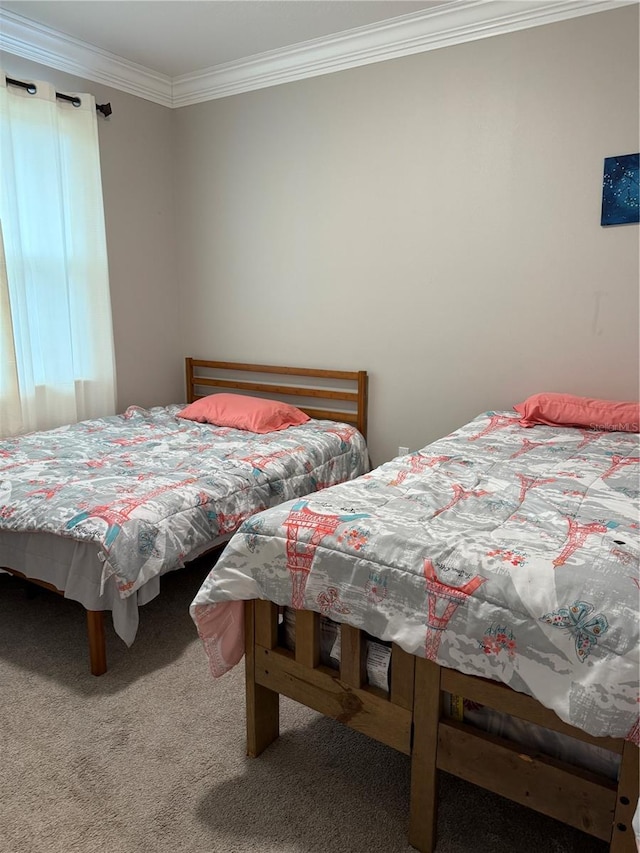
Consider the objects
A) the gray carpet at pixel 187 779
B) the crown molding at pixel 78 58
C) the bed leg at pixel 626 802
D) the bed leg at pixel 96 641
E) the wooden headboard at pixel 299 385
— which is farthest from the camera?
the wooden headboard at pixel 299 385

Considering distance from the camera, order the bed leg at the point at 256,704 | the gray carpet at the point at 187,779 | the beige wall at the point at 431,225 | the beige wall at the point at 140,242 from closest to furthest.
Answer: the gray carpet at the point at 187,779, the bed leg at the point at 256,704, the beige wall at the point at 431,225, the beige wall at the point at 140,242

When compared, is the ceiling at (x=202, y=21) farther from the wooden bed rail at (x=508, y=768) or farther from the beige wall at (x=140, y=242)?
the wooden bed rail at (x=508, y=768)

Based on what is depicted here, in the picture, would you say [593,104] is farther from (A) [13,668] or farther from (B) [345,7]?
(A) [13,668]

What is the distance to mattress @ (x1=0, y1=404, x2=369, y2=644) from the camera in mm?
2125

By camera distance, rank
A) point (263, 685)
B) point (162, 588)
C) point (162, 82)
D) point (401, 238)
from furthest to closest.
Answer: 1. point (162, 82)
2. point (401, 238)
3. point (162, 588)
4. point (263, 685)

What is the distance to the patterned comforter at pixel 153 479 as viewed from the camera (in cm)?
216

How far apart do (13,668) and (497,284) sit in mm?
2797

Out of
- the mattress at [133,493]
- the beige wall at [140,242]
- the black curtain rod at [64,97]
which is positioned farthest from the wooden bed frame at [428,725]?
the black curtain rod at [64,97]

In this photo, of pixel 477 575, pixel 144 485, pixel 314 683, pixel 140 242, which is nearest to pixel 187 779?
pixel 314 683

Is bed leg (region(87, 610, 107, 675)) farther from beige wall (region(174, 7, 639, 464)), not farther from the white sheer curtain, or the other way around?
beige wall (region(174, 7, 639, 464))

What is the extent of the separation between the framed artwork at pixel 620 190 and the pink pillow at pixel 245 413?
1.96 meters

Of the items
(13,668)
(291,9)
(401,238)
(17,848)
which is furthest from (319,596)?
(291,9)

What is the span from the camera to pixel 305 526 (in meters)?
1.57

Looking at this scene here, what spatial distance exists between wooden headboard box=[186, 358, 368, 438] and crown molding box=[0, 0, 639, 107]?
1746mm
